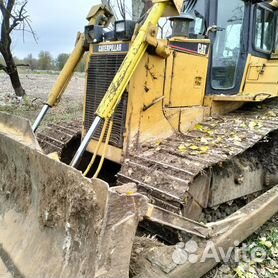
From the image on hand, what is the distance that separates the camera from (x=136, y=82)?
3.43 m

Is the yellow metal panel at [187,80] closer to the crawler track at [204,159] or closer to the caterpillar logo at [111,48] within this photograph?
the crawler track at [204,159]

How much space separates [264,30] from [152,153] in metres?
2.43

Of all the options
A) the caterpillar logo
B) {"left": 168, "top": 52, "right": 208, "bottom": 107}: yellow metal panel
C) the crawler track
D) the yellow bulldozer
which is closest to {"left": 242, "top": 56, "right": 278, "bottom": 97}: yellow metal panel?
the yellow bulldozer

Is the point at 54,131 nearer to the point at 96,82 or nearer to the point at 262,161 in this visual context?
the point at 96,82

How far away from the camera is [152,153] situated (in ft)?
11.3

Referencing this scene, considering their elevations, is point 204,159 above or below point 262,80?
below

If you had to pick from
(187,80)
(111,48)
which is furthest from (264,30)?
(111,48)

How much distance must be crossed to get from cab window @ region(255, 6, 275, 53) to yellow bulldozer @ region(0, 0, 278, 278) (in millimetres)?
23

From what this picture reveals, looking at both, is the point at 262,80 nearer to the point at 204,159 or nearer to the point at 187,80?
the point at 187,80

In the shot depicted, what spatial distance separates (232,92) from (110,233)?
293cm

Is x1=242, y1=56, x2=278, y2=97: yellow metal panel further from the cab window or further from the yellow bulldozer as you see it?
the cab window

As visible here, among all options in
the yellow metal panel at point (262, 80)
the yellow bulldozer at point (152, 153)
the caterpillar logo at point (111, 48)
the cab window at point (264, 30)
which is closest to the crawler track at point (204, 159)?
the yellow bulldozer at point (152, 153)

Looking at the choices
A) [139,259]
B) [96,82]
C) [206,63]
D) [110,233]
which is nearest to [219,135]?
[206,63]

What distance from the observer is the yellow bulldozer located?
2.32 metres
